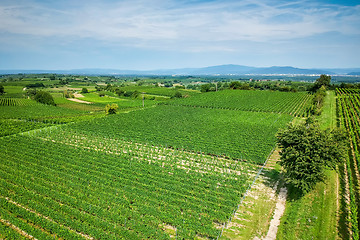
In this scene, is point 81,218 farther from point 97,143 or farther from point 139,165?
point 97,143

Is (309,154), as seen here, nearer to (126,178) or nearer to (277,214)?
(277,214)

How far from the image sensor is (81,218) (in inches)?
628

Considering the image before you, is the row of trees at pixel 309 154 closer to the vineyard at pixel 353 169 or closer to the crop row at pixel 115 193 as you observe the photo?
the vineyard at pixel 353 169

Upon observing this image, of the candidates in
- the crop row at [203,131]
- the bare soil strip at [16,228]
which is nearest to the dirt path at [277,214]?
the crop row at [203,131]

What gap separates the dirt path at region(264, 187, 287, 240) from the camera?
51.1ft

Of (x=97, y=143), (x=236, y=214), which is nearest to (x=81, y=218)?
(x=236, y=214)

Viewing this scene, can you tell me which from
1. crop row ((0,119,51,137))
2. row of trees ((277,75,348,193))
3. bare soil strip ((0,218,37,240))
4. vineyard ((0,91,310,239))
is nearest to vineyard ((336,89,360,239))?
row of trees ((277,75,348,193))

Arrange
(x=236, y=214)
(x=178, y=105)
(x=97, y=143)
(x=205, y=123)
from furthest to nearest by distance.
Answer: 1. (x=178, y=105)
2. (x=205, y=123)
3. (x=97, y=143)
4. (x=236, y=214)

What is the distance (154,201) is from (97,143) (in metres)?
19.0

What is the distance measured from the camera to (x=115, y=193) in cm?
1933

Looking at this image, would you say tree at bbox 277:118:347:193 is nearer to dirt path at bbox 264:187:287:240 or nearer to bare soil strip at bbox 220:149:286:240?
dirt path at bbox 264:187:287:240

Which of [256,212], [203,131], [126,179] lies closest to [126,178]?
[126,179]

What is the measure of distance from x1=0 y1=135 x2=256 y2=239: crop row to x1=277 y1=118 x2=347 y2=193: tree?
15.8 feet

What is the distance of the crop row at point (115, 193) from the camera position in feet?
50.5
